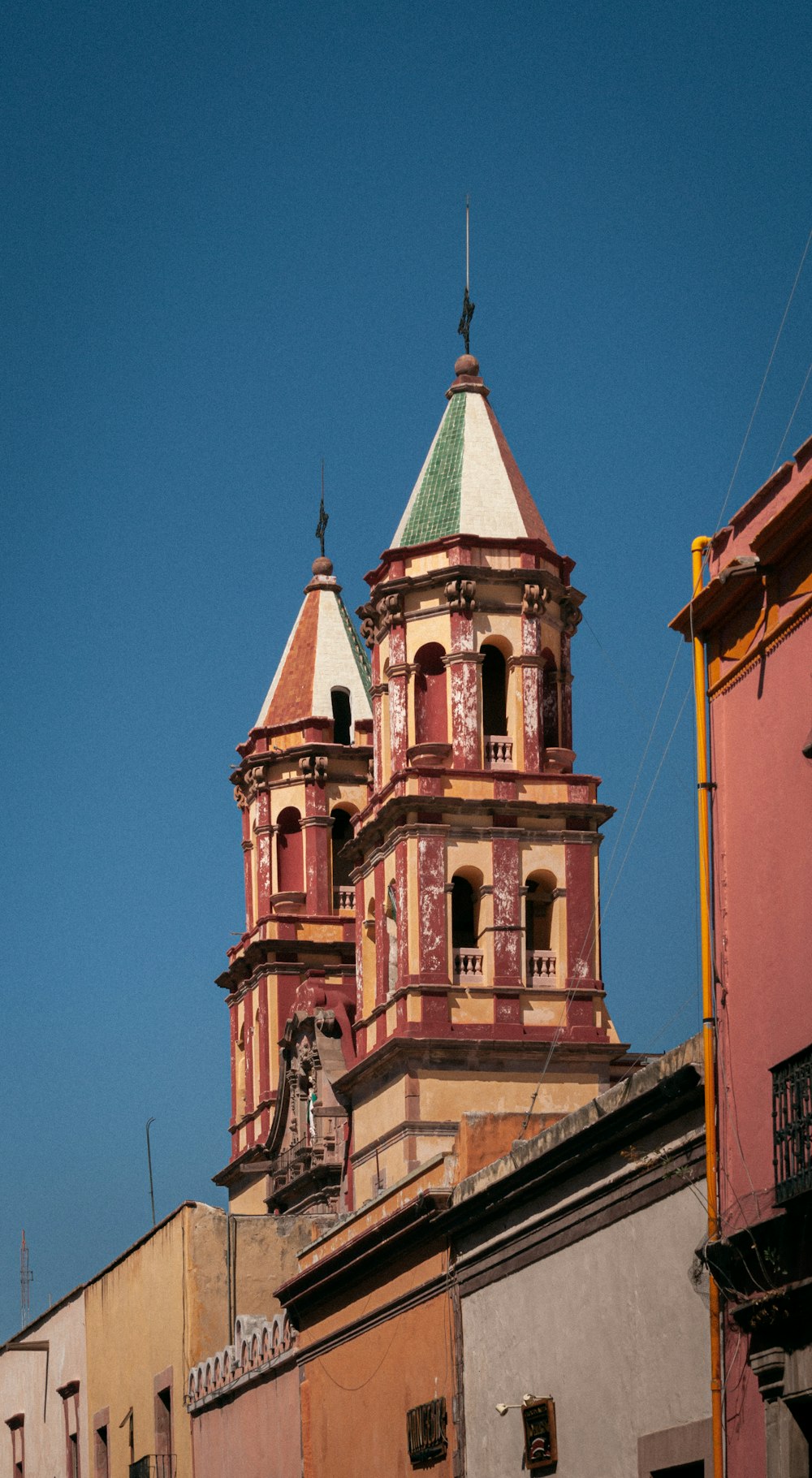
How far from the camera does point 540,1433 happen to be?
702 inches

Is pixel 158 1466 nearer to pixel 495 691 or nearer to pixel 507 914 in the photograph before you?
pixel 507 914

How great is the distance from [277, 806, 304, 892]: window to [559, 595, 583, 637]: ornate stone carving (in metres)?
11.1

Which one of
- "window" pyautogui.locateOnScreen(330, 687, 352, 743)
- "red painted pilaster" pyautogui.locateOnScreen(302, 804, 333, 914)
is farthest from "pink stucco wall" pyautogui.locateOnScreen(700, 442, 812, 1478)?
"window" pyautogui.locateOnScreen(330, 687, 352, 743)

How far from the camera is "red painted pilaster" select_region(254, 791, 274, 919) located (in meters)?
52.5

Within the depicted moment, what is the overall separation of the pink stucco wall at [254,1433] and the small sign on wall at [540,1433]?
21.8 feet

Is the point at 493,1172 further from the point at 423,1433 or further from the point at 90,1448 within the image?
the point at 90,1448

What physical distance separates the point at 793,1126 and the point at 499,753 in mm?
27735

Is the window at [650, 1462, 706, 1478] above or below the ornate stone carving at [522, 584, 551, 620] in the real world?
below

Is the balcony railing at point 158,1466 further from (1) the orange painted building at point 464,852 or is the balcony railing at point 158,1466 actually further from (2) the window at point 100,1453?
(1) the orange painted building at point 464,852

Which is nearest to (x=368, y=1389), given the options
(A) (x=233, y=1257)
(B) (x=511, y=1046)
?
(A) (x=233, y=1257)

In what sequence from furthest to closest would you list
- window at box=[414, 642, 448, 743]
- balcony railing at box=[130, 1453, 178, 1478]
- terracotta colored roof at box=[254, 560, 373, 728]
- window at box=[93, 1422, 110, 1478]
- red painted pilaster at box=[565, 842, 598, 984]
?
1. terracotta colored roof at box=[254, 560, 373, 728]
2. window at box=[414, 642, 448, 743]
3. red painted pilaster at box=[565, 842, 598, 984]
4. window at box=[93, 1422, 110, 1478]
5. balcony railing at box=[130, 1453, 178, 1478]

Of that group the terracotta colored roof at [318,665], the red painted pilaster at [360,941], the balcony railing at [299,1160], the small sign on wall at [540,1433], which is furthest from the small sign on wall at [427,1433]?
the terracotta colored roof at [318,665]

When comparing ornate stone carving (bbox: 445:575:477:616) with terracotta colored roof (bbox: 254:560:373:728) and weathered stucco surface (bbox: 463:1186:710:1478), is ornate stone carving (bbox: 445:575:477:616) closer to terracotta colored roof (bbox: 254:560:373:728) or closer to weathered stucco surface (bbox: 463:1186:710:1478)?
terracotta colored roof (bbox: 254:560:373:728)

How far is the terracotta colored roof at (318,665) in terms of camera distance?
53.8m
